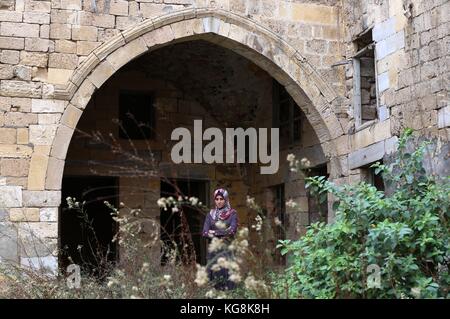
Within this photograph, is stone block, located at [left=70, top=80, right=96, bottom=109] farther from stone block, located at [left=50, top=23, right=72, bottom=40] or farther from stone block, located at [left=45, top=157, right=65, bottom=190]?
stone block, located at [left=45, top=157, right=65, bottom=190]

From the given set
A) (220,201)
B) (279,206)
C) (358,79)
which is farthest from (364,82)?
(220,201)

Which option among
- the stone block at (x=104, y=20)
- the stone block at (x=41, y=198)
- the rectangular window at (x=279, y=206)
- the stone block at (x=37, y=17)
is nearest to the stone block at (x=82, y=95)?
the stone block at (x=104, y=20)

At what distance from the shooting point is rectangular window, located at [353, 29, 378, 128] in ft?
26.8

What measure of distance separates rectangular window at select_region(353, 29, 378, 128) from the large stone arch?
0.89 feet

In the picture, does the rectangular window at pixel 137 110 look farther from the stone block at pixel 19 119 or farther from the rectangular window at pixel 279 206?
the stone block at pixel 19 119

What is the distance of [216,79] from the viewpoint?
1041 centimetres

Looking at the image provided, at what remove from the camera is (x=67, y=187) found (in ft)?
36.5

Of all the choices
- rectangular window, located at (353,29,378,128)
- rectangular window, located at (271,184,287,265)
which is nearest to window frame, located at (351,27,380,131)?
rectangular window, located at (353,29,378,128)

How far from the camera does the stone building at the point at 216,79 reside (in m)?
7.04

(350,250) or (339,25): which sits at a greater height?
(339,25)

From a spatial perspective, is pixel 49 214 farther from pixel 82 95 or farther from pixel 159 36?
pixel 159 36
